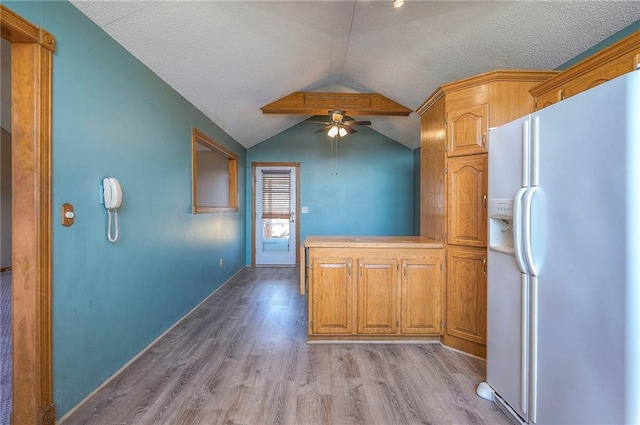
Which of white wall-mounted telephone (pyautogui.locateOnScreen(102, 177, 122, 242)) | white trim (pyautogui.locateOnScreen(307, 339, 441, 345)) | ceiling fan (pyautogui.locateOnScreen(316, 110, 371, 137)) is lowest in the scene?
white trim (pyautogui.locateOnScreen(307, 339, 441, 345))

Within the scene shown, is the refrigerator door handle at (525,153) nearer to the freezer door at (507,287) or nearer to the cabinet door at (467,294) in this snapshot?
the freezer door at (507,287)

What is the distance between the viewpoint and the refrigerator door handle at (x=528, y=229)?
4.91ft

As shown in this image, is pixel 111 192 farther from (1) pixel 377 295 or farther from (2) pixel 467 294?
(2) pixel 467 294

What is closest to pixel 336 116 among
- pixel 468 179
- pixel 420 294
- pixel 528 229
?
pixel 468 179

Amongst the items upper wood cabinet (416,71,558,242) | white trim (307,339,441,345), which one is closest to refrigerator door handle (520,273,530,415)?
upper wood cabinet (416,71,558,242)

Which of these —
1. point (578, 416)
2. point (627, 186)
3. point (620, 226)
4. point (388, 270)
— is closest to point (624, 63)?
point (627, 186)

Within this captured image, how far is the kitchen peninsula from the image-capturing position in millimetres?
2695

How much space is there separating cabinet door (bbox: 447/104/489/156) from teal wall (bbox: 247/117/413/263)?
351 centimetres

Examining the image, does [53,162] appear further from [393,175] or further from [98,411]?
[393,175]

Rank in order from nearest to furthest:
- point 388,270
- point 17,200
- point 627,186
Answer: point 627,186 < point 17,200 < point 388,270

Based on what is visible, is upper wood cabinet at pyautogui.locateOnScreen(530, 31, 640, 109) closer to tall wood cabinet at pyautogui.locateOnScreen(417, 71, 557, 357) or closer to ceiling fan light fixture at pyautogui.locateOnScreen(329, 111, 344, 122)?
tall wood cabinet at pyautogui.locateOnScreen(417, 71, 557, 357)

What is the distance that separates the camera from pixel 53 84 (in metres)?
1.62

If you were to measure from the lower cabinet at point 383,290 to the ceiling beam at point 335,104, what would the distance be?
266 cm

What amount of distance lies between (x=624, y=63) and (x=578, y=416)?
5.90 ft
